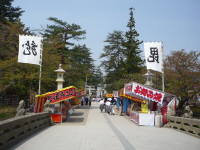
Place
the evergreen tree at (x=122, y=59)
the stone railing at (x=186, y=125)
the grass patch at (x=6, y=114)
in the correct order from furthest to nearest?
the evergreen tree at (x=122, y=59)
the grass patch at (x=6, y=114)
the stone railing at (x=186, y=125)

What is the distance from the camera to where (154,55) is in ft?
60.1

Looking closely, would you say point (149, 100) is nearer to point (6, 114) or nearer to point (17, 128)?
point (17, 128)

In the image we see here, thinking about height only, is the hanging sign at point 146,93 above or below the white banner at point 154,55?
below

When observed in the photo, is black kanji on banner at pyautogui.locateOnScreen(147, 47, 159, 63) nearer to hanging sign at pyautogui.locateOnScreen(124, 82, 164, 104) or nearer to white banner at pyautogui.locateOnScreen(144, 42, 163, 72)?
white banner at pyautogui.locateOnScreen(144, 42, 163, 72)

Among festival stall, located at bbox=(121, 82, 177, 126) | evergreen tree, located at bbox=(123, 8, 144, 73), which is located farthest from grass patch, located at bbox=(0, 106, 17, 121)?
evergreen tree, located at bbox=(123, 8, 144, 73)

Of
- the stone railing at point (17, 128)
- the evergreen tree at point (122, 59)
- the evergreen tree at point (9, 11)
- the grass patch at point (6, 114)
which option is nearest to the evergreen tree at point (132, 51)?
the evergreen tree at point (122, 59)

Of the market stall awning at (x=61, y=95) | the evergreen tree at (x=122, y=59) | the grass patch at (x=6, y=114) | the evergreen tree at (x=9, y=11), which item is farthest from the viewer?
the evergreen tree at (x=122, y=59)

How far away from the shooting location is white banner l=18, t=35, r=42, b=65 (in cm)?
1817

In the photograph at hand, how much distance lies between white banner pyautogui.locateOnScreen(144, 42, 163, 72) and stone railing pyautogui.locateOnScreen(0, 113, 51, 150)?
24.9 feet

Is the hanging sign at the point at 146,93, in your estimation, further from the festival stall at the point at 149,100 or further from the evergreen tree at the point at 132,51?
the evergreen tree at the point at 132,51

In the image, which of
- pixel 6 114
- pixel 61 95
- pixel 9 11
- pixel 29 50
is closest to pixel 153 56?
pixel 61 95

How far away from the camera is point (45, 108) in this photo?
18453 mm

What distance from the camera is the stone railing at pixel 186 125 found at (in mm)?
12641

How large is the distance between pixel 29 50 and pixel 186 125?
10.4 m
